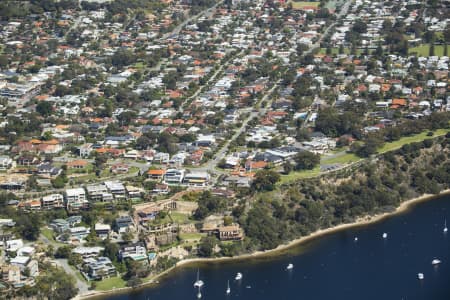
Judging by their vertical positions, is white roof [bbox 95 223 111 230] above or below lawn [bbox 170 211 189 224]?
above

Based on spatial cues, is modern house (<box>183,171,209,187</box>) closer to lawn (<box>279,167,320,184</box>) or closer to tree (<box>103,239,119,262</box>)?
lawn (<box>279,167,320,184</box>)

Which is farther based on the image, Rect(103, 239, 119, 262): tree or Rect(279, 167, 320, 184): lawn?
Rect(279, 167, 320, 184): lawn

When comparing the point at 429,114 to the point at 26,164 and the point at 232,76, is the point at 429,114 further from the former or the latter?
the point at 26,164

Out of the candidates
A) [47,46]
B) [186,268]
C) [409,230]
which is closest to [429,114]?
[409,230]

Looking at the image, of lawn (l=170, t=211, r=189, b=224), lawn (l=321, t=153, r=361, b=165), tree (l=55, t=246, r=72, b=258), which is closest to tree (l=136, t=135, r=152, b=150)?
lawn (l=170, t=211, r=189, b=224)

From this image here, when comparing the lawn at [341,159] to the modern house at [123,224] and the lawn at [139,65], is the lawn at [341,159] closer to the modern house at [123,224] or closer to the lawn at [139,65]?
the modern house at [123,224]

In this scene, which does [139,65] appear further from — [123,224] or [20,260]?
[20,260]

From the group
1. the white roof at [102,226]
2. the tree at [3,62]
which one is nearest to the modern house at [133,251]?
the white roof at [102,226]
